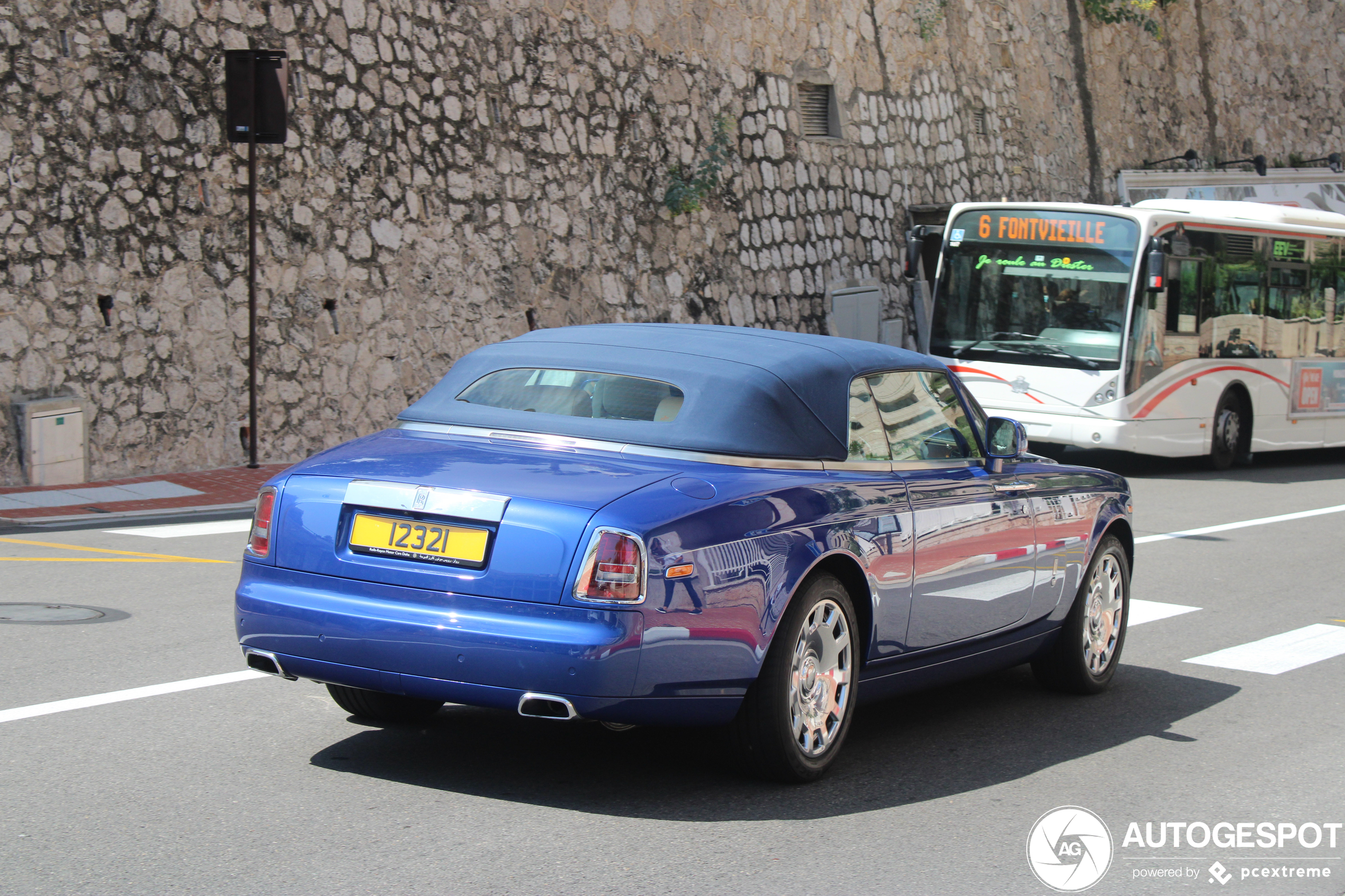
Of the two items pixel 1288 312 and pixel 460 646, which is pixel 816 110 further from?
pixel 460 646

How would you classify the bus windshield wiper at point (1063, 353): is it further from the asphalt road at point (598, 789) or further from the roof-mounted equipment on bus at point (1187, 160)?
the roof-mounted equipment on bus at point (1187, 160)

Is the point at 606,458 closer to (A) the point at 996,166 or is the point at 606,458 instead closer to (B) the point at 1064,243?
(B) the point at 1064,243

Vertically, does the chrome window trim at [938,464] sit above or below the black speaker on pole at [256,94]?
below

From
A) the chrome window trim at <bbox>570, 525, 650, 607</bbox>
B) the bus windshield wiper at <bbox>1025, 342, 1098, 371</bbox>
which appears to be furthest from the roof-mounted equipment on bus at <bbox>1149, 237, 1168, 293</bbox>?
the chrome window trim at <bbox>570, 525, 650, 607</bbox>

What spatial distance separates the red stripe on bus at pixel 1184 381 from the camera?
16.6 metres

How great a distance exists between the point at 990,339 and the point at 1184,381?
2.24 m

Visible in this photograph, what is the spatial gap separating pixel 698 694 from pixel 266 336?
1185 cm

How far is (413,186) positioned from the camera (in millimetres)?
16938

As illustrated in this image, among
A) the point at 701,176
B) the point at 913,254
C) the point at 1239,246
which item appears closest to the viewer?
the point at 913,254

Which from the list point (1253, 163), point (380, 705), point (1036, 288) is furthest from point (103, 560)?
point (1253, 163)

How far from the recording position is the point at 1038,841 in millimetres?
4574

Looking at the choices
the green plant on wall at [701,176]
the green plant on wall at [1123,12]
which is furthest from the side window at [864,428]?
the green plant on wall at [1123,12]

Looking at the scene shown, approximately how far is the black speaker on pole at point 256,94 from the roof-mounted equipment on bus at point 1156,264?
902cm

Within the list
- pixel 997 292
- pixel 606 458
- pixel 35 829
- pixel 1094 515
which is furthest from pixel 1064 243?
pixel 35 829
